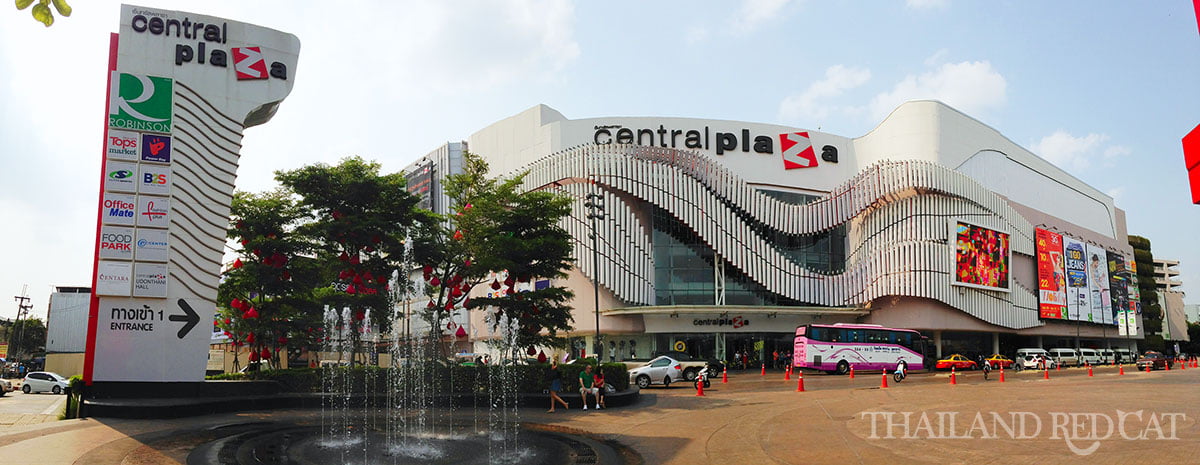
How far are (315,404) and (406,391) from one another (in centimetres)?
408

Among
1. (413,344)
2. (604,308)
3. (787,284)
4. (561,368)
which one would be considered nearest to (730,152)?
(787,284)

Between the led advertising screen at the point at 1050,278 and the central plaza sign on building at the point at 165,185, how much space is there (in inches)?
2483

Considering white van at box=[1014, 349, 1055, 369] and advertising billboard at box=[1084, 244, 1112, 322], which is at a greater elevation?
advertising billboard at box=[1084, 244, 1112, 322]

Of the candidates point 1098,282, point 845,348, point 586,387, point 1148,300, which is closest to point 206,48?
point 586,387

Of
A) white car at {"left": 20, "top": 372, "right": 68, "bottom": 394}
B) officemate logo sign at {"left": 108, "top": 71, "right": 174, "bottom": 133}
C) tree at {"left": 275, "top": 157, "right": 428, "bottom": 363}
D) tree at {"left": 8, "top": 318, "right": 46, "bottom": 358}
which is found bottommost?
white car at {"left": 20, "top": 372, "right": 68, "bottom": 394}

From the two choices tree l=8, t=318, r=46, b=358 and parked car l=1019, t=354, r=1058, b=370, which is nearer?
parked car l=1019, t=354, r=1058, b=370

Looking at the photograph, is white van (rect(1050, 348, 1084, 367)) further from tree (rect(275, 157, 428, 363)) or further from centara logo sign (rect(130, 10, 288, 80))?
centara logo sign (rect(130, 10, 288, 80))

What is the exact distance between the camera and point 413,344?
162 feet

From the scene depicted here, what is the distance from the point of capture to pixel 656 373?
36.6m

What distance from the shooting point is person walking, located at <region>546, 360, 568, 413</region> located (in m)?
23.1

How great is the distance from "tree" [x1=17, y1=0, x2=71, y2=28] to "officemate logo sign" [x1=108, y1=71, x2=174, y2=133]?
1945 cm

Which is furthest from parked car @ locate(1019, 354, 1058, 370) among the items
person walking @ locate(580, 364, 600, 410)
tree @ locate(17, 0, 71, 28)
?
tree @ locate(17, 0, 71, 28)

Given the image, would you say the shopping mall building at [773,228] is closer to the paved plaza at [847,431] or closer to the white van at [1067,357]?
the white van at [1067,357]

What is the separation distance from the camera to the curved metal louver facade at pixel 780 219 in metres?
53.1
